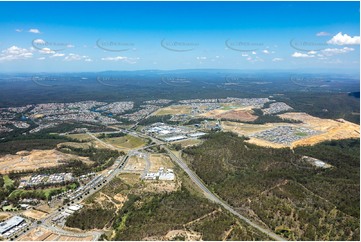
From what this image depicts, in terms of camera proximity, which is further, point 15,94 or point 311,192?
point 15,94

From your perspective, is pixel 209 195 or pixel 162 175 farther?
pixel 162 175

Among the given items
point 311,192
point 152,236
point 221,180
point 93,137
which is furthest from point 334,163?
point 93,137

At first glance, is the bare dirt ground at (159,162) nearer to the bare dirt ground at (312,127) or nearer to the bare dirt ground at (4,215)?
the bare dirt ground at (4,215)

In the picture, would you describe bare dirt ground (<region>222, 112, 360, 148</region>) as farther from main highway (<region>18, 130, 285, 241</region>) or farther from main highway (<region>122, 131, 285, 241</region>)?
main highway (<region>18, 130, 285, 241</region>)

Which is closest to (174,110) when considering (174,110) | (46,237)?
(174,110)

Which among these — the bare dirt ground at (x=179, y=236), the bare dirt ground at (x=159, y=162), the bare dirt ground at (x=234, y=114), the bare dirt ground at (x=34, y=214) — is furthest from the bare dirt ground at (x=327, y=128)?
the bare dirt ground at (x=34, y=214)

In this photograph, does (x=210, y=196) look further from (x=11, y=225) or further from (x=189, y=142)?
(x=189, y=142)

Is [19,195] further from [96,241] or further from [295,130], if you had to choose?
[295,130]
